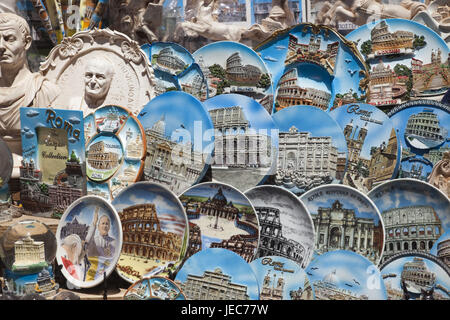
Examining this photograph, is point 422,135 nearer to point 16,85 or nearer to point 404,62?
point 404,62

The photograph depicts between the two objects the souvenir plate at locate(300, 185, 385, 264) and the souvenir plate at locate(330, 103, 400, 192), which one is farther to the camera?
the souvenir plate at locate(330, 103, 400, 192)

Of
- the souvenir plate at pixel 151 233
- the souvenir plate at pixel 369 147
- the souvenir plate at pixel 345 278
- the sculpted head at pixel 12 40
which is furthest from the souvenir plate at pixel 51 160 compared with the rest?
the souvenir plate at pixel 369 147

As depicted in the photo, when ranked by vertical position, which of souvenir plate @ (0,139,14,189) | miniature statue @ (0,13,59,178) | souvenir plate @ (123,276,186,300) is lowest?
souvenir plate @ (123,276,186,300)

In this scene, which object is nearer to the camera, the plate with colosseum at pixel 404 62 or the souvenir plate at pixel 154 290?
the souvenir plate at pixel 154 290

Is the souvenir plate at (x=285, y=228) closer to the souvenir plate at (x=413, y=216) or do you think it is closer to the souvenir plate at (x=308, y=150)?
the souvenir plate at (x=308, y=150)

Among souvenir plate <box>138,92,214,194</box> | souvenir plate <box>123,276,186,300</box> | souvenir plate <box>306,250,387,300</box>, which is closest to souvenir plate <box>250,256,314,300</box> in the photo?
souvenir plate <box>306,250,387,300</box>

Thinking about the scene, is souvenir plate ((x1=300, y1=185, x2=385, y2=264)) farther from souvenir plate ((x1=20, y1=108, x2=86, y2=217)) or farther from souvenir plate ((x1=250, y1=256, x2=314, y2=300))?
souvenir plate ((x1=20, y1=108, x2=86, y2=217))

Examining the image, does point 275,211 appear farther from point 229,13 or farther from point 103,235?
point 229,13
